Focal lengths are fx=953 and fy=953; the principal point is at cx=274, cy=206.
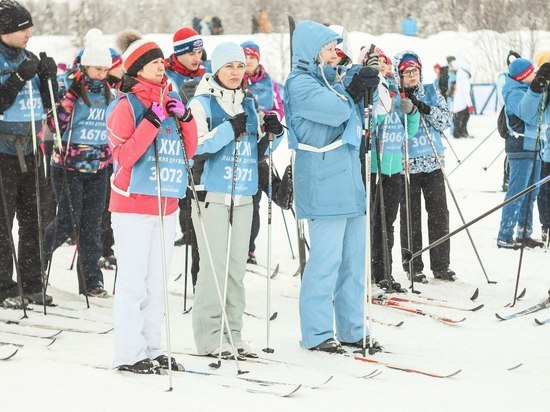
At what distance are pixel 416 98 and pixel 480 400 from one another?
11.8ft

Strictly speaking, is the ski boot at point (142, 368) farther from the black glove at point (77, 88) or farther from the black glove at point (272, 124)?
the black glove at point (77, 88)

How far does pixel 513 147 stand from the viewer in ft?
31.5

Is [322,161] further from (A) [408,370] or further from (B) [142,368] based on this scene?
(B) [142,368]

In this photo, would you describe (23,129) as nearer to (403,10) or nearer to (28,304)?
(28,304)

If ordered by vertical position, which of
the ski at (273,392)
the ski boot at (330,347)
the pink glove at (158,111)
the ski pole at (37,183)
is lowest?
the ski boot at (330,347)

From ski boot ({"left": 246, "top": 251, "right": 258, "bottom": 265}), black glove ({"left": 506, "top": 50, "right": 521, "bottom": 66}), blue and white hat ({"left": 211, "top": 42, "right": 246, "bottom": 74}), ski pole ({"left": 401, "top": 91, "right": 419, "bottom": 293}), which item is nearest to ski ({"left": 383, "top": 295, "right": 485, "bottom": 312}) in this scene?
ski pole ({"left": 401, "top": 91, "right": 419, "bottom": 293})

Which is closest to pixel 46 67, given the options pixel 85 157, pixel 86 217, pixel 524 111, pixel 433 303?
pixel 85 157

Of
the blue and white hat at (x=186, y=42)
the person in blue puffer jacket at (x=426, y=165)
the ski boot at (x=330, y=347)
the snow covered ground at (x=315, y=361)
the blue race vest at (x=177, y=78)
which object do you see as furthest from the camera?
the person in blue puffer jacket at (x=426, y=165)

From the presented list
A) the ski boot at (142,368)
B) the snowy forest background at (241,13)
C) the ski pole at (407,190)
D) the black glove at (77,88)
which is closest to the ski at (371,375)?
the ski boot at (142,368)

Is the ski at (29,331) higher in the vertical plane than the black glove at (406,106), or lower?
lower

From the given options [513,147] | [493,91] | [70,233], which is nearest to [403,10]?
[493,91]

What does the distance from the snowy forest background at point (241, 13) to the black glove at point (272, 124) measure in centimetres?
2880

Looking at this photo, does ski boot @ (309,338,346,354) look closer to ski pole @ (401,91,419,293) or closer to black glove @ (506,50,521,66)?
ski pole @ (401,91,419,293)

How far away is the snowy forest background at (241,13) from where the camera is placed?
35500mm
